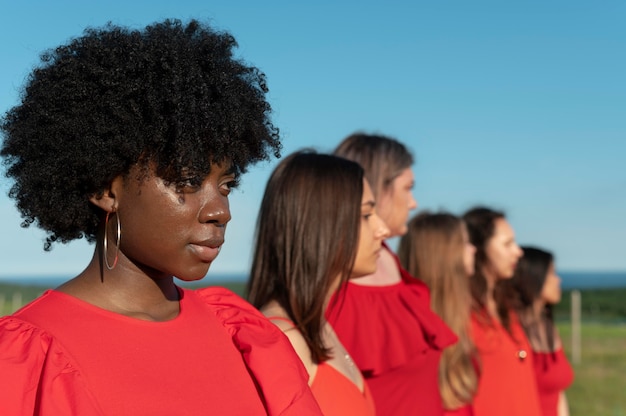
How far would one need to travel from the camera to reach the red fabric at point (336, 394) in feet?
9.26

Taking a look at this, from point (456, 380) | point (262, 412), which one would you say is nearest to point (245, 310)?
point (262, 412)

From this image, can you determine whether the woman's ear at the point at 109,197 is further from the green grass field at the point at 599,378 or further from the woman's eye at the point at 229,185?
the green grass field at the point at 599,378

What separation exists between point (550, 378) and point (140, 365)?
A: 4869mm

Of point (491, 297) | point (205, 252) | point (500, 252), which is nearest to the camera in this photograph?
point (205, 252)

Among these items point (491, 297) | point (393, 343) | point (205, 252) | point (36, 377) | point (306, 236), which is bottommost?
point (491, 297)

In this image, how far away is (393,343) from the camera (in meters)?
3.80

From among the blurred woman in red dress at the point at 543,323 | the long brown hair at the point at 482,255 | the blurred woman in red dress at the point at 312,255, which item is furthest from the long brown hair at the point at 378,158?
the blurred woman in red dress at the point at 543,323

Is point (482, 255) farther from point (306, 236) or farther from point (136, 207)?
point (136, 207)

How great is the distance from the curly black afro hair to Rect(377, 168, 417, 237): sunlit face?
2255 millimetres

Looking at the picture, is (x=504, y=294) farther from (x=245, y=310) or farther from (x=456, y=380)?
(x=245, y=310)

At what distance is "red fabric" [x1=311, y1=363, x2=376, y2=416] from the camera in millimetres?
2822

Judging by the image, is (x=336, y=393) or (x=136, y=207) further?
(x=336, y=393)

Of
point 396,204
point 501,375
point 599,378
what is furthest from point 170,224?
point 599,378

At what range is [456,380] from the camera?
16.1 feet
